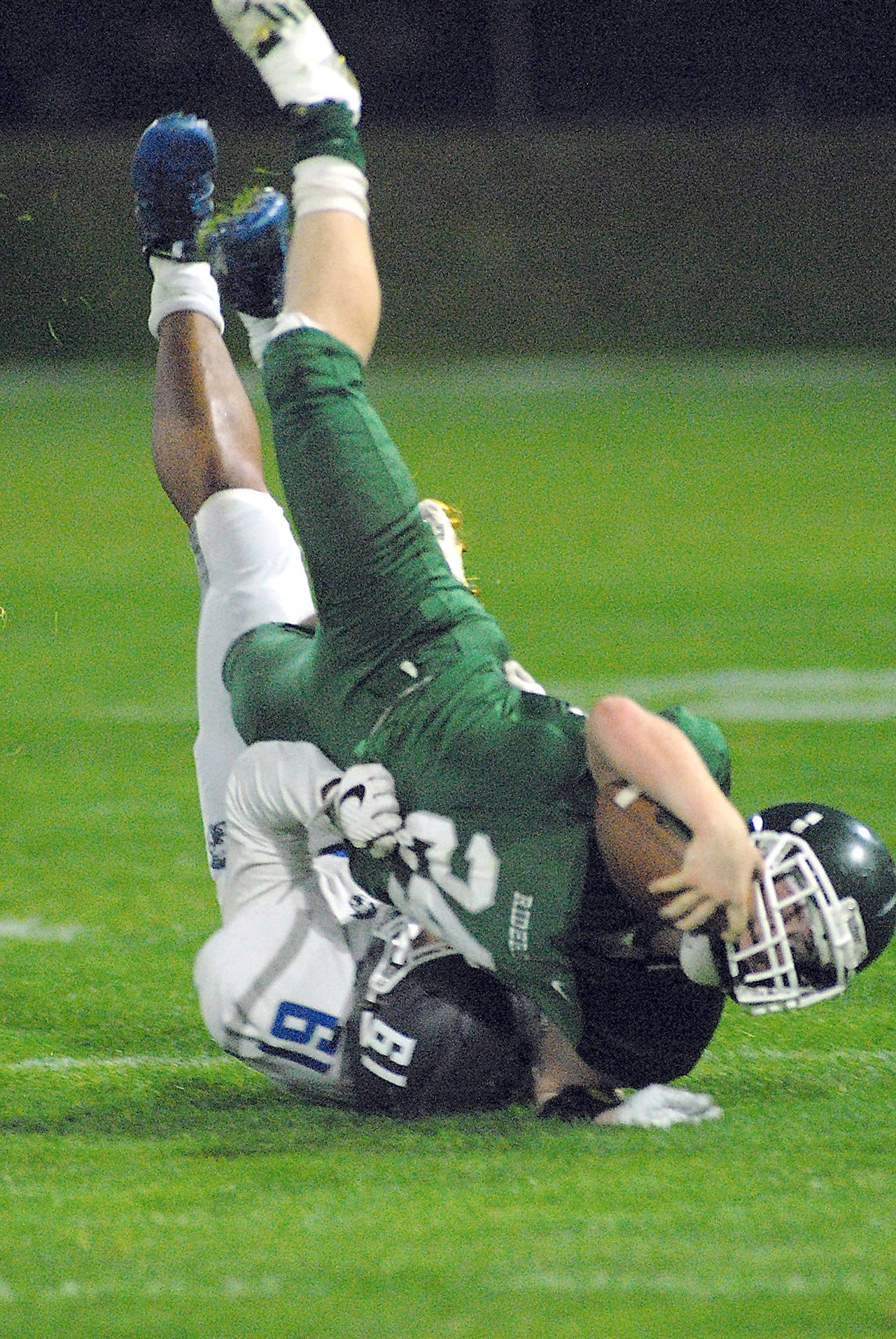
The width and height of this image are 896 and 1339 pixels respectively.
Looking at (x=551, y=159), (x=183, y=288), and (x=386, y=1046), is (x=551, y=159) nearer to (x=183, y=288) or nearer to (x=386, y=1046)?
(x=183, y=288)

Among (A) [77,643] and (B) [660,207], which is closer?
(A) [77,643]

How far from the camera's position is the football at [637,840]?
2.87 meters

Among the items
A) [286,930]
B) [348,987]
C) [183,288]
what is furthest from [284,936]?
[183,288]

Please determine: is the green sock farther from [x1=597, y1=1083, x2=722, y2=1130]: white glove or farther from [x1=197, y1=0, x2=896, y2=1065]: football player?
[x1=597, y1=1083, x2=722, y2=1130]: white glove

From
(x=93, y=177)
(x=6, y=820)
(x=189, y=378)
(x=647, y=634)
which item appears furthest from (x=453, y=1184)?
(x=93, y=177)

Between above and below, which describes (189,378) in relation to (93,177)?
above

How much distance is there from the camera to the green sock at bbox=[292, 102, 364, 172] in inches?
144

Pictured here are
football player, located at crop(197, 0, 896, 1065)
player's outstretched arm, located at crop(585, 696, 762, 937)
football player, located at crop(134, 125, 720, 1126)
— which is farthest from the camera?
football player, located at crop(134, 125, 720, 1126)

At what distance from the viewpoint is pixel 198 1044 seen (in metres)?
3.83

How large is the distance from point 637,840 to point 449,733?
0.38m

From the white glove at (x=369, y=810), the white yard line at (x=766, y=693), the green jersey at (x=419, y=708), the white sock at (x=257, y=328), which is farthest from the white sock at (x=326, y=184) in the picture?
the white yard line at (x=766, y=693)

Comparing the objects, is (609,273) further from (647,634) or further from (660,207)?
(647,634)

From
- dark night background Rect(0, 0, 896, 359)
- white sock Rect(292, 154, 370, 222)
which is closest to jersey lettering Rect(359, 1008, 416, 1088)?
white sock Rect(292, 154, 370, 222)

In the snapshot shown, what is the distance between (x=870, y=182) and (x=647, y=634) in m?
12.2
